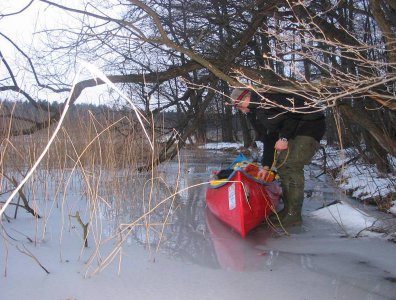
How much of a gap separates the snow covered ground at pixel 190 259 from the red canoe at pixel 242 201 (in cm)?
12

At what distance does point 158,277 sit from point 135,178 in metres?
2.51

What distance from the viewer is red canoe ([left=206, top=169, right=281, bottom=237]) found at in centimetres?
378

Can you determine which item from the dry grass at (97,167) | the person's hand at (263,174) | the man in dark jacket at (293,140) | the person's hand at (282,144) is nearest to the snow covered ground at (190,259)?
the dry grass at (97,167)

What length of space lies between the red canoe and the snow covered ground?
0.12 m

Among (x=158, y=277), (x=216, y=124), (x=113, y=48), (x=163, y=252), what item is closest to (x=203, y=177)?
(x=113, y=48)

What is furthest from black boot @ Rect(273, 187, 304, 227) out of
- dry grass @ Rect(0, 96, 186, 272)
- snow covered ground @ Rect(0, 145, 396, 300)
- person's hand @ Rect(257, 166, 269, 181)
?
dry grass @ Rect(0, 96, 186, 272)

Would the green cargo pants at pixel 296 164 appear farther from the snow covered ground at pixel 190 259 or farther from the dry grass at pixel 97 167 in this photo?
the dry grass at pixel 97 167

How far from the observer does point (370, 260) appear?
2939mm

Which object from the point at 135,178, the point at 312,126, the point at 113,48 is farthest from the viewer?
the point at 113,48

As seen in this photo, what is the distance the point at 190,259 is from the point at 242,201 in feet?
3.31

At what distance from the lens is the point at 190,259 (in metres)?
2.92

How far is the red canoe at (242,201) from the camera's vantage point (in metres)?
3.78

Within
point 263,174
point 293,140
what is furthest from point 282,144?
point 263,174

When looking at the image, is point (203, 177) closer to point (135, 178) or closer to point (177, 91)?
point (135, 178)
